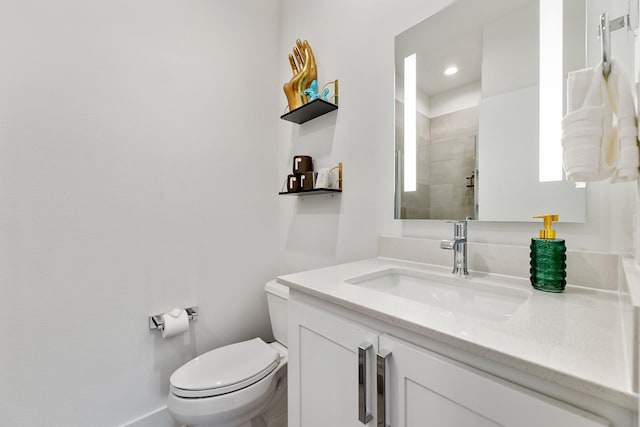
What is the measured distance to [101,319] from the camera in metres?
1.16

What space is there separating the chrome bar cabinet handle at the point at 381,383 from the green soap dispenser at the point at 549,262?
0.48 meters

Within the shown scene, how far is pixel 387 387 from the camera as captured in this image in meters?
0.57

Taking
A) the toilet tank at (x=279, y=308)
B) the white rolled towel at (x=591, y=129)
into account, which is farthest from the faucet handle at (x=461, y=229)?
the toilet tank at (x=279, y=308)

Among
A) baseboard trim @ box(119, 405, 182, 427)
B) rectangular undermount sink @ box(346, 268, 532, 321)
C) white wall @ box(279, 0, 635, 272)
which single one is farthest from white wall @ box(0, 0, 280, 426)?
rectangular undermount sink @ box(346, 268, 532, 321)

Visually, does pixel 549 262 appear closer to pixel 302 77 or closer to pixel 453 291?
pixel 453 291

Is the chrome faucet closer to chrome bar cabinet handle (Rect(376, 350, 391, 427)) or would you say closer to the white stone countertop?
the white stone countertop

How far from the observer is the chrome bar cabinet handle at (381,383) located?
0.57m

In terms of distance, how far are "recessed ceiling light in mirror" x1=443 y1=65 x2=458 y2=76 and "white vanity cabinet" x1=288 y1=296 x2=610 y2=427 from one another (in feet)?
3.19

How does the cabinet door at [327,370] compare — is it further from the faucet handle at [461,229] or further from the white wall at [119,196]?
the white wall at [119,196]

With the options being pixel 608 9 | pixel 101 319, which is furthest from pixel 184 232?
pixel 608 9

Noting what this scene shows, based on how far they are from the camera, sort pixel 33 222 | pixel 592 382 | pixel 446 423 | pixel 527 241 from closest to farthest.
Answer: pixel 592 382 < pixel 446 423 < pixel 527 241 < pixel 33 222

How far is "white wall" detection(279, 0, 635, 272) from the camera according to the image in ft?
3.73

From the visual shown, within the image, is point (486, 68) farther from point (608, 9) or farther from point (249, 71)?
point (249, 71)

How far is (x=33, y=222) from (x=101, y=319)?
1.57 feet
